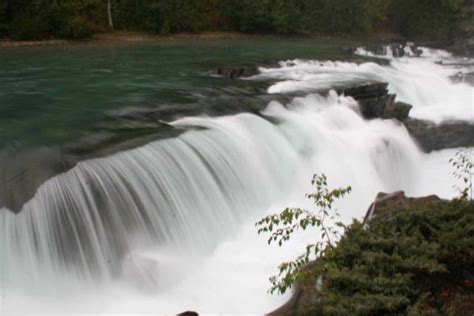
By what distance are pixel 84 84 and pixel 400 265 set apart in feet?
44.6

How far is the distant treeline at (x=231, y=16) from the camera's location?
109 feet

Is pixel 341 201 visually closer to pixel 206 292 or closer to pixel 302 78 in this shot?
pixel 206 292

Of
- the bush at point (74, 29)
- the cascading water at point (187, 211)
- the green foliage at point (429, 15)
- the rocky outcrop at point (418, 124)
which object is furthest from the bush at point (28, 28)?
the green foliage at point (429, 15)

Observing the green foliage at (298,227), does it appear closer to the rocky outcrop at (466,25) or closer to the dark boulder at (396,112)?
the dark boulder at (396,112)

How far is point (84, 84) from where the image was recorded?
15.3 meters

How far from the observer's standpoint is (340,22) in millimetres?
48250

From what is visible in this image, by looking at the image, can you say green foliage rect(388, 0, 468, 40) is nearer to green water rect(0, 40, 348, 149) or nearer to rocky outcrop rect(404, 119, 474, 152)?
green water rect(0, 40, 348, 149)

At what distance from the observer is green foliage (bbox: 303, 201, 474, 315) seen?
3.94 metres

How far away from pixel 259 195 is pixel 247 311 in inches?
136

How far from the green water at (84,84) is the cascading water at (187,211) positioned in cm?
224

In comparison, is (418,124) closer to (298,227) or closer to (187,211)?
(187,211)

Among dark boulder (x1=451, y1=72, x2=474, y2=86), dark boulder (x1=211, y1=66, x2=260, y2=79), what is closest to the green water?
dark boulder (x1=211, y1=66, x2=260, y2=79)

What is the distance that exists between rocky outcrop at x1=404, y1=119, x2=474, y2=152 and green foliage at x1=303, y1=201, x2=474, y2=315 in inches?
339

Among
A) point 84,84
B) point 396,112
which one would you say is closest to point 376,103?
point 396,112
